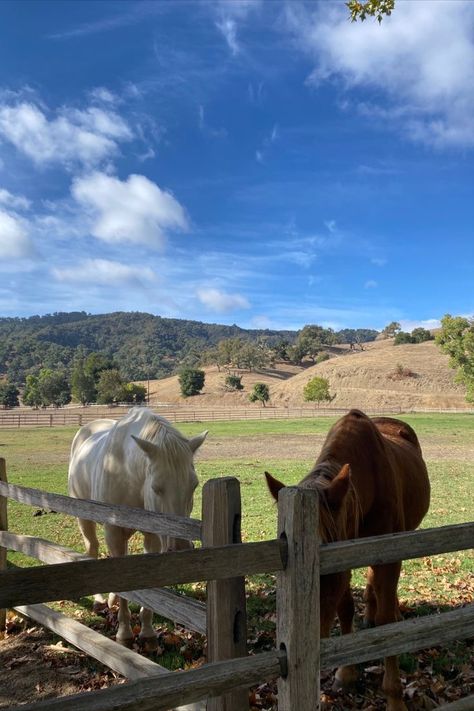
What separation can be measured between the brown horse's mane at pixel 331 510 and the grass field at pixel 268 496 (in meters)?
1.62

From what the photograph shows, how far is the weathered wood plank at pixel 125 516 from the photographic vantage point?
273 centimetres

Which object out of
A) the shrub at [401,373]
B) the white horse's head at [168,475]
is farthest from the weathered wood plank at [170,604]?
the shrub at [401,373]

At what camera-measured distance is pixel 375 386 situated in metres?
93.8

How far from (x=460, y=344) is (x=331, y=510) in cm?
5851

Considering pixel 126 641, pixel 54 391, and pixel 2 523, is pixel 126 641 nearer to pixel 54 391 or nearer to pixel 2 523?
pixel 2 523

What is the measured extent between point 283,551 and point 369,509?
1866 mm

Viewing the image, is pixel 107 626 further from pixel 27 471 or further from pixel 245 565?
pixel 27 471

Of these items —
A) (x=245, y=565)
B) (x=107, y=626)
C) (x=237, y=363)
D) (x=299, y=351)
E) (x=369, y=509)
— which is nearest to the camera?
(x=245, y=565)

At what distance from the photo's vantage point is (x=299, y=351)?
15112 cm

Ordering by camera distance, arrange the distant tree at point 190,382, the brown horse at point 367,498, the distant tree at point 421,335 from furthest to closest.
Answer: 1. the distant tree at point 421,335
2. the distant tree at point 190,382
3. the brown horse at point 367,498

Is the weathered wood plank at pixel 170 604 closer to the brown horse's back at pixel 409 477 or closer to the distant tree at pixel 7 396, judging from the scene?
the brown horse's back at pixel 409 477

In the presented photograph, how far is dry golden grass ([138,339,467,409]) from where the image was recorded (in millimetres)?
81812

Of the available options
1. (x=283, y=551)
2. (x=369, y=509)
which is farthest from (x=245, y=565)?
(x=369, y=509)

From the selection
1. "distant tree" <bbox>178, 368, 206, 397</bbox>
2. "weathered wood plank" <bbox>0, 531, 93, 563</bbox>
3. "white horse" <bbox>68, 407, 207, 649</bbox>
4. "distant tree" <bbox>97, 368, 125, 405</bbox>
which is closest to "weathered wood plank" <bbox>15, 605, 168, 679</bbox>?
"weathered wood plank" <bbox>0, 531, 93, 563</bbox>
